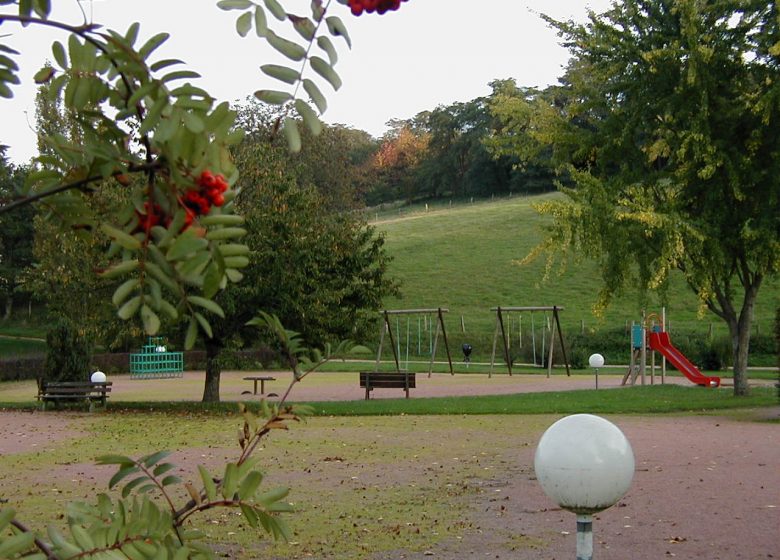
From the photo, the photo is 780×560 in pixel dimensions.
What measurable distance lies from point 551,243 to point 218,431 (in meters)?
8.23

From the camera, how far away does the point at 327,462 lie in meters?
13.5

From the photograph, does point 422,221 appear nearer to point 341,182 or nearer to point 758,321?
point 341,182

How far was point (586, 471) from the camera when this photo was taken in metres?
4.60

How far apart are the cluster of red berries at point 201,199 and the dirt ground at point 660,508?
6533 mm

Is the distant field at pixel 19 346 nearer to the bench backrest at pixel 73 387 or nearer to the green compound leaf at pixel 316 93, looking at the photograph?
the bench backrest at pixel 73 387

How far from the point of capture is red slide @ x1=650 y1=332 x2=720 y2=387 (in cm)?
2867

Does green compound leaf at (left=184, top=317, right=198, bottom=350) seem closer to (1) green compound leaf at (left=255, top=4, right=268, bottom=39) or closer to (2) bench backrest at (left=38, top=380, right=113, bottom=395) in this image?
(1) green compound leaf at (left=255, top=4, right=268, bottom=39)

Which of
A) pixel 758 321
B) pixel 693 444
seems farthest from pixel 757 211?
pixel 758 321

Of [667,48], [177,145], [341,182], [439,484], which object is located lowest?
[439,484]

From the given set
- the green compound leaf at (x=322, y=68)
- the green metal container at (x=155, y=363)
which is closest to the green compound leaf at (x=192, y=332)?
the green compound leaf at (x=322, y=68)

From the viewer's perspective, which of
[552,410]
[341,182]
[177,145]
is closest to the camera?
[177,145]

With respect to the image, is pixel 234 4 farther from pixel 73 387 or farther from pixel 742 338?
pixel 73 387

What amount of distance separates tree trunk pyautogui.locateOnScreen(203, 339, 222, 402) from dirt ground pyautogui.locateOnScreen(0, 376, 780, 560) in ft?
22.8

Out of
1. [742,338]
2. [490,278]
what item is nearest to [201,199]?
[742,338]
